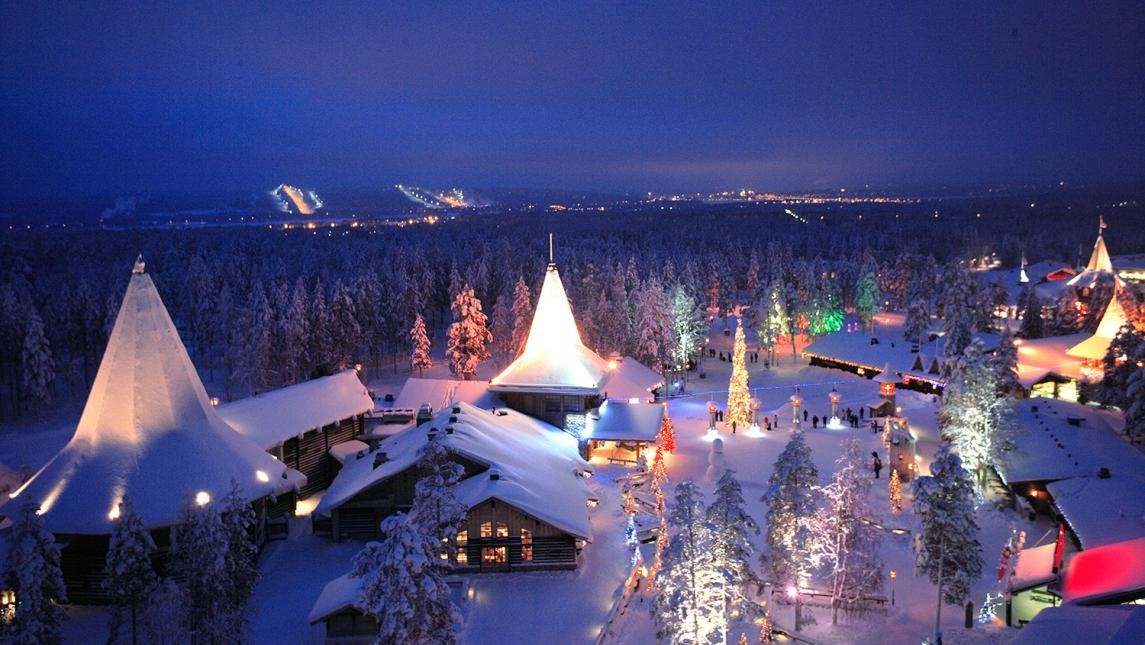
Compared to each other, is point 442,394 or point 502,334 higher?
point 442,394

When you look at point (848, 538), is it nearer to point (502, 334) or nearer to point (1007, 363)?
point (1007, 363)

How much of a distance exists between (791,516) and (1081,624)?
235 inches

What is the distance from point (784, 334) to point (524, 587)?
→ 46.9 m

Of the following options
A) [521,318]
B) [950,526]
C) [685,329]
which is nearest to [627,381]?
[521,318]

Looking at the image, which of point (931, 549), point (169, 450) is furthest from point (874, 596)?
point (169, 450)

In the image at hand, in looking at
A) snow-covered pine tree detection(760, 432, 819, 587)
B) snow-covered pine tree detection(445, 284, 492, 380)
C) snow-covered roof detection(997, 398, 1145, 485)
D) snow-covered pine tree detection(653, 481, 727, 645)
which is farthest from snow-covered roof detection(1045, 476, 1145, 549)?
snow-covered pine tree detection(445, 284, 492, 380)

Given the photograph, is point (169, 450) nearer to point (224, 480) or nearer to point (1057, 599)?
point (224, 480)

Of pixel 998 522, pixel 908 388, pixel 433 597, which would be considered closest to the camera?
pixel 433 597

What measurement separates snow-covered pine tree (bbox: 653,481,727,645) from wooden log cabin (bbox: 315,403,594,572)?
724 cm

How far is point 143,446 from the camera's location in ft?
73.3

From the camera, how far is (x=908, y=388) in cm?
4809

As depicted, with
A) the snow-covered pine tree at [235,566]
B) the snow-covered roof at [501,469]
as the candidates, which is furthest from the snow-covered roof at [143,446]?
the snow-covered pine tree at [235,566]

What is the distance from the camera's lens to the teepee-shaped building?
111 feet

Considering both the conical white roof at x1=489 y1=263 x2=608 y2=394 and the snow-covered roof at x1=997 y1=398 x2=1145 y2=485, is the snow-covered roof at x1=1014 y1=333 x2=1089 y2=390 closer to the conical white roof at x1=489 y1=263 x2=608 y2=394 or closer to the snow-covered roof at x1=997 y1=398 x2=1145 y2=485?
the snow-covered roof at x1=997 y1=398 x2=1145 y2=485
